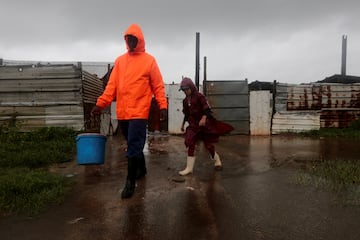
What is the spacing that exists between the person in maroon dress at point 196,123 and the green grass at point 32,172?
6.20ft

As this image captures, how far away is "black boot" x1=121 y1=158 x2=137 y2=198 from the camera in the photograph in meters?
4.09

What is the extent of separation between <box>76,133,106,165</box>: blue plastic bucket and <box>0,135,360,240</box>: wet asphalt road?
10.7 inches

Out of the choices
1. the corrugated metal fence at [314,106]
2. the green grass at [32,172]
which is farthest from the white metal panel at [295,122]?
the green grass at [32,172]

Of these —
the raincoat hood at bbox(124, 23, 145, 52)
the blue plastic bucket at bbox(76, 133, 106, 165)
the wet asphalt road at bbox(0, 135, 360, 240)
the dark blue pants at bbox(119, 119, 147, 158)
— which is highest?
the raincoat hood at bbox(124, 23, 145, 52)

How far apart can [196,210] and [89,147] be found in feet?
7.45

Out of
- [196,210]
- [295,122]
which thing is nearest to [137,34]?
[196,210]

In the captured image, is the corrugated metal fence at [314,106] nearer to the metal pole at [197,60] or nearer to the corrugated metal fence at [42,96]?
the metal pole at [197,60]

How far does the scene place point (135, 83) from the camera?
4.34m

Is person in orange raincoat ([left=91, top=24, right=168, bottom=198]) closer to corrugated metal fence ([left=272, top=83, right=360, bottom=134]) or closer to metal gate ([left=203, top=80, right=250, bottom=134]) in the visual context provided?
metal gate ([left=203, top=80, right=250, bottom=134])

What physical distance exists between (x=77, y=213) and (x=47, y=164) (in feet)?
9.56

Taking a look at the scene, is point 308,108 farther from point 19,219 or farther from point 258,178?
point 19,219

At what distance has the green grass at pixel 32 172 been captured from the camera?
3768 mm

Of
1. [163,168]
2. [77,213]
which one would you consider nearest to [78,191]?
[77,213]

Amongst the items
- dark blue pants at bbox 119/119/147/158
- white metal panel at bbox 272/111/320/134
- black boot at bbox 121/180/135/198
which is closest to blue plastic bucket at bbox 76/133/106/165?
dark blue pants at bbox 119/119/147/158
